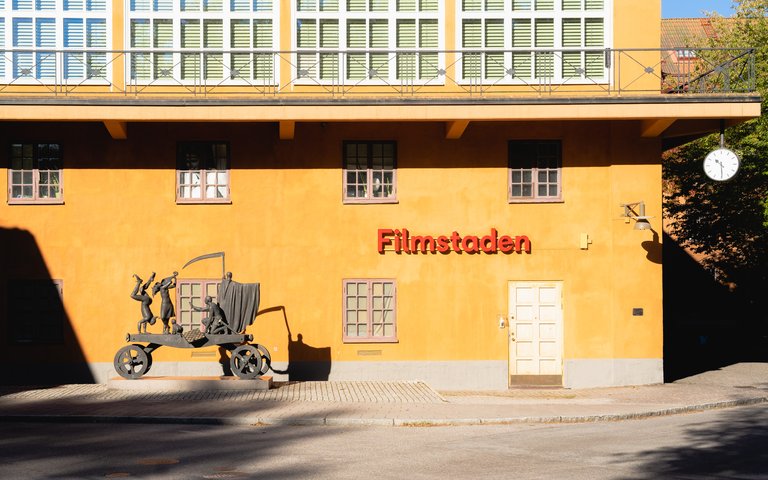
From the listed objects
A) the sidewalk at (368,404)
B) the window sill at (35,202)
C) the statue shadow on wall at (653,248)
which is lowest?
the sidewalk at (368,404)

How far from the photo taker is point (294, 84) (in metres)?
22.0

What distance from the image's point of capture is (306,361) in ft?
72.5

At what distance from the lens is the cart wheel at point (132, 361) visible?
20688mm

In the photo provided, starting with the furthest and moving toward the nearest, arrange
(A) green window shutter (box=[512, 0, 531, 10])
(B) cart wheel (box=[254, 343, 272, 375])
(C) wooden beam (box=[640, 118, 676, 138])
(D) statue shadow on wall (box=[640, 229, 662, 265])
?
(A) green window shutter (box=[512, 0, 531, 10])
(D) statue shadow on wall (box=[640, 229, 662, 265])
(C) wooden beam (box=[640, 118, 676, 138])
(B) cart wheel (box=[254, 343, 272, 375])

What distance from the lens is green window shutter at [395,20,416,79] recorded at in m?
22.1

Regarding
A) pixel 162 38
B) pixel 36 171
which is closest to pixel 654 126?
pixel 162 38

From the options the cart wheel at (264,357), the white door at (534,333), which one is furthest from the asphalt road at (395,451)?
the white door at (534,333)

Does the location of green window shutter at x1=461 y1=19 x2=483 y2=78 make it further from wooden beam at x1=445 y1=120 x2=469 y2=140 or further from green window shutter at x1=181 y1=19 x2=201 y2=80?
green window shutter at x1=181 y1=19 x2=201 y2=80

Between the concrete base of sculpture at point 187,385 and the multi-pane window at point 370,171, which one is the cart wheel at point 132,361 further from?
the multi-pane window at point 370,171

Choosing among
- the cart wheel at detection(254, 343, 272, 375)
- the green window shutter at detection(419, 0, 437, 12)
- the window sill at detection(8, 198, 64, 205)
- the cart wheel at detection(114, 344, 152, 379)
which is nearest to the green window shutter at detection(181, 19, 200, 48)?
the window sill at detection(8, 198, 64, 205)

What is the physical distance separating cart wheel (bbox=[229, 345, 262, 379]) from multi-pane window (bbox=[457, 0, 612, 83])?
7227mm

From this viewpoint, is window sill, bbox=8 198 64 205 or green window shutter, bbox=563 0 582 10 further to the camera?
green window shutter, bbox=563 0 582 10

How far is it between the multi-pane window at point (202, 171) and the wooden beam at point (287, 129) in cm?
125

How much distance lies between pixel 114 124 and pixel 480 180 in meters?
7.70
